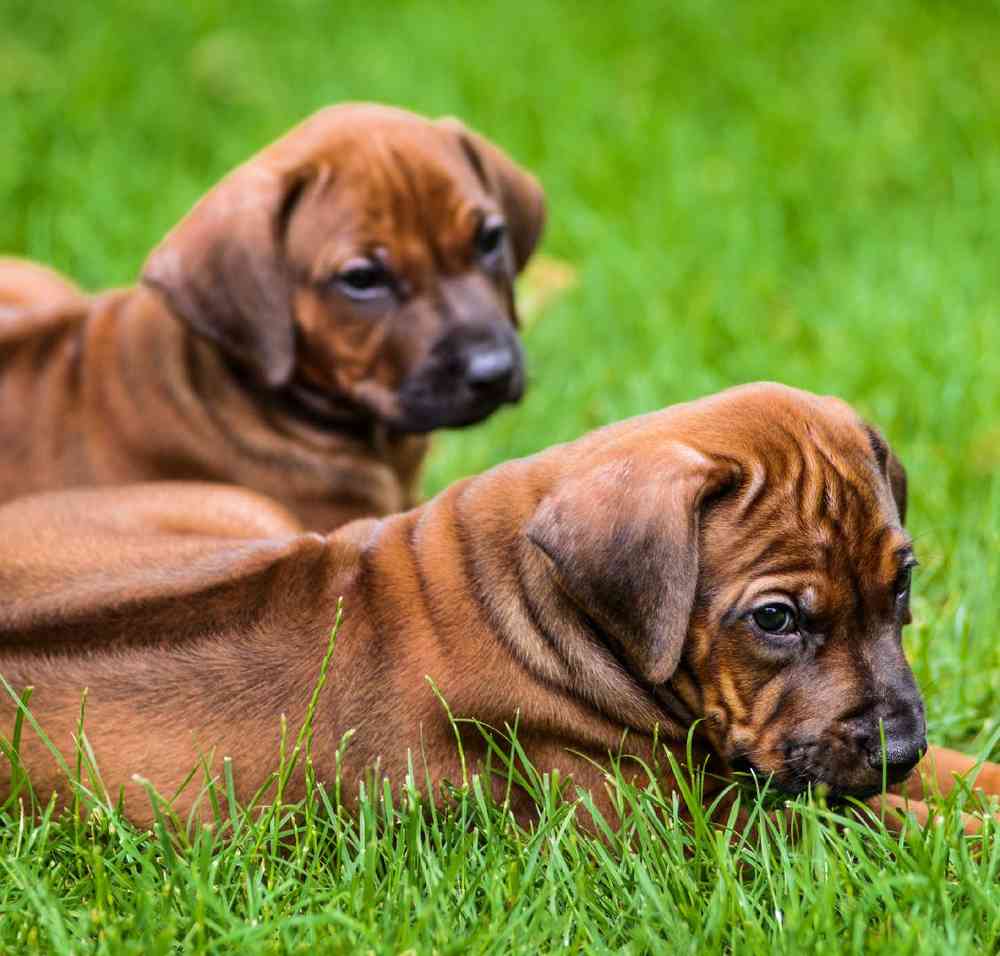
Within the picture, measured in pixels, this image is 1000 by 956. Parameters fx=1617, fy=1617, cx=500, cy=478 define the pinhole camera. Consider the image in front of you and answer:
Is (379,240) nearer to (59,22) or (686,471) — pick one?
(686,471)

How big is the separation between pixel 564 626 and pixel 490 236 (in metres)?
2.50

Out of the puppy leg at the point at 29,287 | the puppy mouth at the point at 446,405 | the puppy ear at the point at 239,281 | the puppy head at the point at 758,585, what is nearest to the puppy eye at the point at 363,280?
the puppy ear at the point at 239,281

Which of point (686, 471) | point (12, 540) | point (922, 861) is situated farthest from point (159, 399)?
point (922, 861)

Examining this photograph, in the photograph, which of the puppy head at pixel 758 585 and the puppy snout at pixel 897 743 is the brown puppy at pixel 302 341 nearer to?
the puppy head at pixel 758 585

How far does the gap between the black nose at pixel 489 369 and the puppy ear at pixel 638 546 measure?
205 centimetres

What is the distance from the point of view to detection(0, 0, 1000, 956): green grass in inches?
137

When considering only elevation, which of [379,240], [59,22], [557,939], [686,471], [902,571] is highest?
[59,22]

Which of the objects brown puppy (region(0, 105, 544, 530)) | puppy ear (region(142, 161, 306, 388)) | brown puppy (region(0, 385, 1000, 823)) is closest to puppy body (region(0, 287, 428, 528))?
brown puppy (region(0, 105, 544, 530))

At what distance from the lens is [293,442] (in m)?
5.94

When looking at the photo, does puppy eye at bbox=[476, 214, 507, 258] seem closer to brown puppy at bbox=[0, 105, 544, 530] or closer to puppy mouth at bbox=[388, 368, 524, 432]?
brown puppy at bbox=[0, 105, 544, 530]

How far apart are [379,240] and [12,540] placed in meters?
1.89

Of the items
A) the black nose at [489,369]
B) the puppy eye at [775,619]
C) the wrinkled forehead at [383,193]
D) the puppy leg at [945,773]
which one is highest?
the wrinkled forehead at [383,193]

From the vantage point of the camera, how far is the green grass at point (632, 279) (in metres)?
3.47

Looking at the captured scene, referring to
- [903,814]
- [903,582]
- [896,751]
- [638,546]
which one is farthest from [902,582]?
[638,546]
